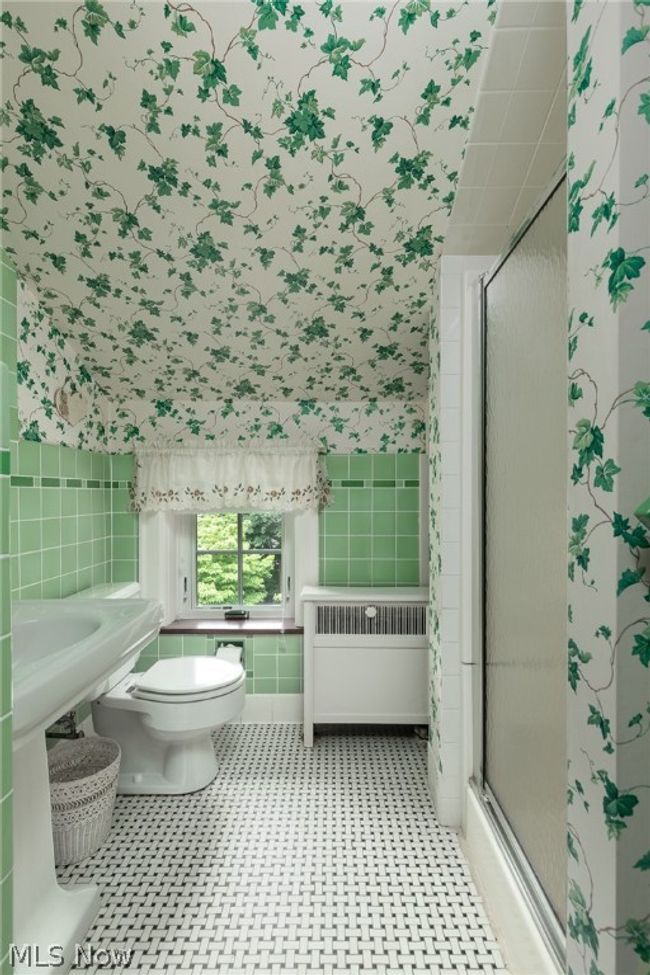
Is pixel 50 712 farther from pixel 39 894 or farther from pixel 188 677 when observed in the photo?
pixel 188 677

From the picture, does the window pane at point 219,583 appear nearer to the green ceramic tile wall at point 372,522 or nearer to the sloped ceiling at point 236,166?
the green ceramic tile wall at point 372,522

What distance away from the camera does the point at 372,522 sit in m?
2.81

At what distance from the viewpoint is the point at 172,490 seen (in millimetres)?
2768

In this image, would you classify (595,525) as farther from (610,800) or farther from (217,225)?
(217,225)

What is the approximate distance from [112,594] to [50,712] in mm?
1389

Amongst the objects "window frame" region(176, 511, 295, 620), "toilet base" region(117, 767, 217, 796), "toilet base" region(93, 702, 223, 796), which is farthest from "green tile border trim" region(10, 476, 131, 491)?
"toilet base" region(117, 767, 217, 796)

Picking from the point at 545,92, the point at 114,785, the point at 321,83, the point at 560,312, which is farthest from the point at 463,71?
the point at 114,785

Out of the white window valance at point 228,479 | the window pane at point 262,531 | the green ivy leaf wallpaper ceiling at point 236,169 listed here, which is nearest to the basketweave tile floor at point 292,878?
the window pane at point 262,531

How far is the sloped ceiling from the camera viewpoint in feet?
4.36

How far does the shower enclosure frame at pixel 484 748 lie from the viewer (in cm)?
116

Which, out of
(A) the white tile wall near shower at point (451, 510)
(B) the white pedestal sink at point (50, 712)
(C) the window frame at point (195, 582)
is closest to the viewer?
(B) the white pedestal sink at point (50, 712)

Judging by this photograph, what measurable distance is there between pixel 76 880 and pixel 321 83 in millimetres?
2388

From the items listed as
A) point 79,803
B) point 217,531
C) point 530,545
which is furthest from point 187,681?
point 530,545

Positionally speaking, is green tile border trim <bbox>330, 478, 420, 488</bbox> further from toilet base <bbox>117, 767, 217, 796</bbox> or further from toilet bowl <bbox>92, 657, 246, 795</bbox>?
toilet base <bbox>117, 767, 217, 796</bbox>
